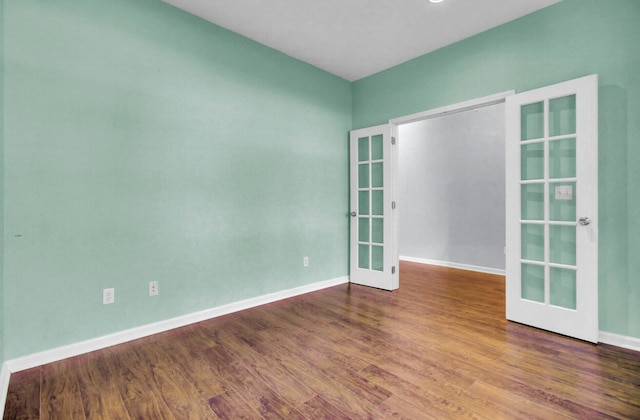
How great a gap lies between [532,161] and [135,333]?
3537 millimetres

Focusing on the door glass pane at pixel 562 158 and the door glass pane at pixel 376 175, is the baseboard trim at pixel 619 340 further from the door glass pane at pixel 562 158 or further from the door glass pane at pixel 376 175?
the door glass pane at pixel 376 175

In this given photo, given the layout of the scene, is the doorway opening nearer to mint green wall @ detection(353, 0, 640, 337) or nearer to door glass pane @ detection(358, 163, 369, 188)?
door glass pane @ detection(358, 163, 369, 188)

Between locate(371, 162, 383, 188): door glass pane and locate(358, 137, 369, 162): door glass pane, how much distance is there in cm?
18

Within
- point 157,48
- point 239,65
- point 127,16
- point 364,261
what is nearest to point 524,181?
point 364,261

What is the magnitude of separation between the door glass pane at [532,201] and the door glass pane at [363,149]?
1.83 meters

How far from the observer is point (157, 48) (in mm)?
2510

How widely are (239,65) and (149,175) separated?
140cm

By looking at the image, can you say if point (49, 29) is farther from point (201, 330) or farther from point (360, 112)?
point (360, 112)

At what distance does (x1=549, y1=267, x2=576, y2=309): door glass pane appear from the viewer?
7.98 feet

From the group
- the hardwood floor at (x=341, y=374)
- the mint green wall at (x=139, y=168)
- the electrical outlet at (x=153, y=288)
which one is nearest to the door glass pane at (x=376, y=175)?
the mint green wall at (x=139, y=168)

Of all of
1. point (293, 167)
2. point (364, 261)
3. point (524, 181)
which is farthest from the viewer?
point (364, 261)

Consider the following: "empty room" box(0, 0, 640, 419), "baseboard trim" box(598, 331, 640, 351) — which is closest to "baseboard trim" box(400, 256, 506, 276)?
"empty room" box(0, 0, 640, 419)

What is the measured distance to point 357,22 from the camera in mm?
2850

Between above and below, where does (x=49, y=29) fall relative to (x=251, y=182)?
above
